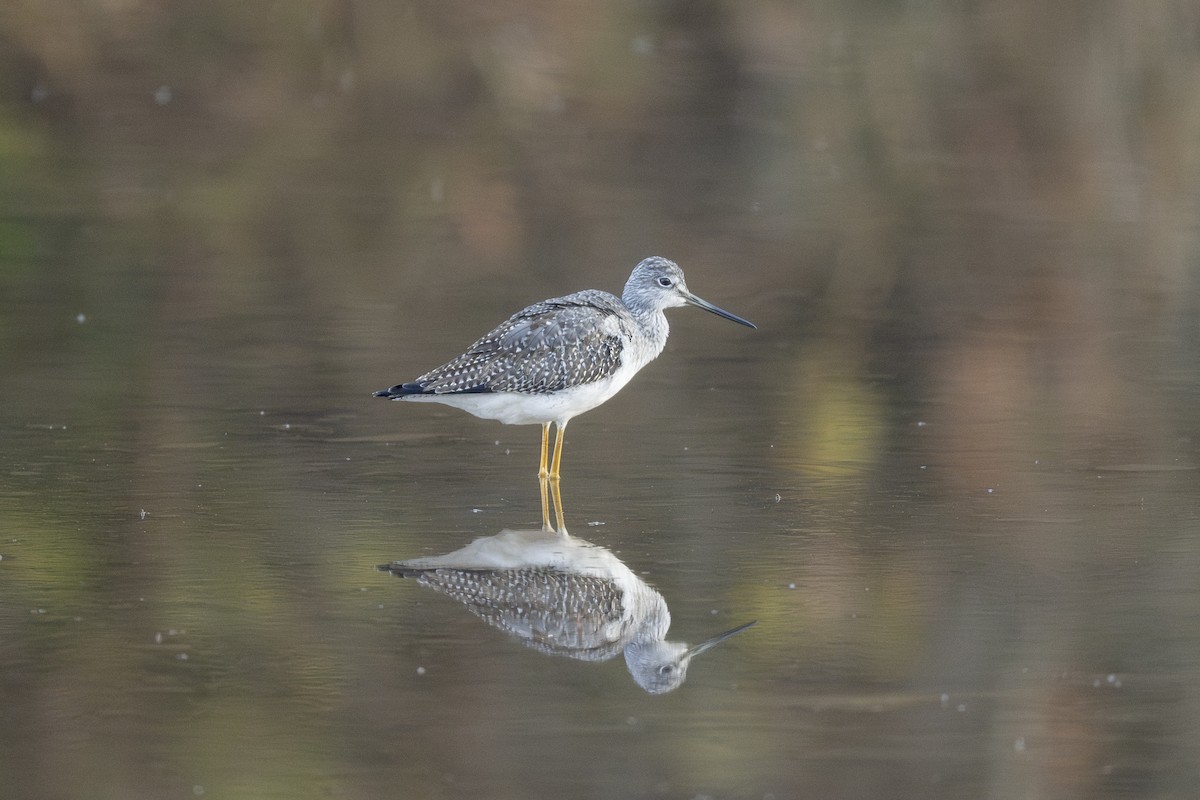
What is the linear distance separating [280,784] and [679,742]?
1125 mm

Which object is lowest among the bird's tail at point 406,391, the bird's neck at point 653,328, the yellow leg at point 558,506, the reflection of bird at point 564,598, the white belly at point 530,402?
the yellow leg at point 558,506

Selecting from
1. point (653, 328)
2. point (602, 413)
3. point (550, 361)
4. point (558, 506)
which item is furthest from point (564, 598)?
point (602, 413)

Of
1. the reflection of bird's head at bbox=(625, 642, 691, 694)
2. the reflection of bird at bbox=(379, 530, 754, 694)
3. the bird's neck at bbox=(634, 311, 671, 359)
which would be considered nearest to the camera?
the reflection of bird's head at bbox=(625, 642, 691, 694)

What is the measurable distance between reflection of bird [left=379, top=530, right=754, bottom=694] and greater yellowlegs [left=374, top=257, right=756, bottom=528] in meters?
0.91

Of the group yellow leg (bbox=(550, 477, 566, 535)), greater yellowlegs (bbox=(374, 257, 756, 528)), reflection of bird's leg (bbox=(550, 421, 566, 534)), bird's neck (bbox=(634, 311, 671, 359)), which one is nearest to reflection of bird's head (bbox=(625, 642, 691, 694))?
yellow leg (bbox=(550, 477, 566, 535))

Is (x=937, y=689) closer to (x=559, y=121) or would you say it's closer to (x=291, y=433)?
(x=291, y=433)

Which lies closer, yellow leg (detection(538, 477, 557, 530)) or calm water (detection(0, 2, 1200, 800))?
calm water (detection(0, 2, 1200, 800))

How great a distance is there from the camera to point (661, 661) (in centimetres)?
582

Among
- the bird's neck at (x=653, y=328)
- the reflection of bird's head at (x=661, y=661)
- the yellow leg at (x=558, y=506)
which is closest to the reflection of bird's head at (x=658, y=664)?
the reflection of bird's head at (x=661, y=661)

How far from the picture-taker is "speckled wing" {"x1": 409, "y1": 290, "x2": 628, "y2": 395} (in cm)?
821

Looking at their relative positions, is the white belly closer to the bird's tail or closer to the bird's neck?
the bird's tail

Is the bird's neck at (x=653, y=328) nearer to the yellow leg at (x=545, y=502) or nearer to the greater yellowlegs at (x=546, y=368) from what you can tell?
the greater yellowlegs at (x=546, y=368)

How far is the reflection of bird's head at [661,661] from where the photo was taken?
5.67 metres

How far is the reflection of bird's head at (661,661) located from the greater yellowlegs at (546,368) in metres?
1.96
